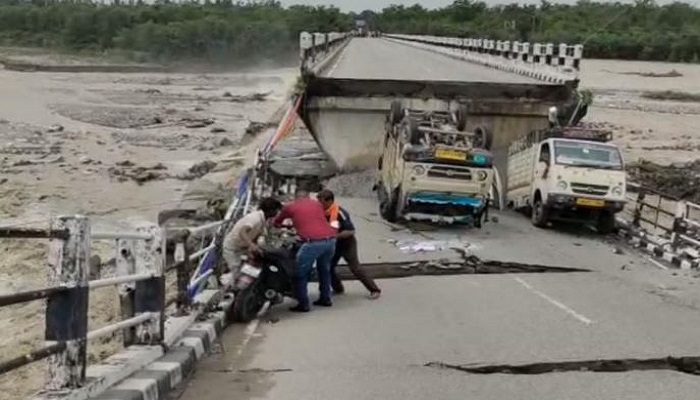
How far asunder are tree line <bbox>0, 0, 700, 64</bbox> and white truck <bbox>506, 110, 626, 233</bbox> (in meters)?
71.9

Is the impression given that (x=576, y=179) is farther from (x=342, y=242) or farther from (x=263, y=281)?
(x=263, y=281)

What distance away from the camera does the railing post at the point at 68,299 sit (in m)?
6.61

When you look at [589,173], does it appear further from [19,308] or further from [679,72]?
[679,72]

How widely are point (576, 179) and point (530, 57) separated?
18633mm

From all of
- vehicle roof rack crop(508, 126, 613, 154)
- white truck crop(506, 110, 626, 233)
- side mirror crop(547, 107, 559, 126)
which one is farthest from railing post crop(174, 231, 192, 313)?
side mirror crop(547, 107, 559, 126)

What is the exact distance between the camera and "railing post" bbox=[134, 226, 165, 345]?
8.62 m

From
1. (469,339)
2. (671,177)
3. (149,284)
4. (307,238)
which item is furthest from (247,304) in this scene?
(671,177)

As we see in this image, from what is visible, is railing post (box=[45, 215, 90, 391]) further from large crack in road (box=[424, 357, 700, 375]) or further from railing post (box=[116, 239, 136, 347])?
large crack in road (box=[424, 357, 700, 375])

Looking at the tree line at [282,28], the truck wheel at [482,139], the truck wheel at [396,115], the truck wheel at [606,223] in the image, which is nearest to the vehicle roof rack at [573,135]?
the truck wheel at [482,139]

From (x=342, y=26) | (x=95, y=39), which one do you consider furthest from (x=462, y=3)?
(x=95, y=39)

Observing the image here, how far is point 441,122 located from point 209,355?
50.2 ft

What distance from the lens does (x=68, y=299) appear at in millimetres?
6609

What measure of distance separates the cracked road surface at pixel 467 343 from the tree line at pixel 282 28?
270 feet

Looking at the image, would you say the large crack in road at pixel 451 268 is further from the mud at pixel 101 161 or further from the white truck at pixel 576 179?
the white truck at pixel 576 179
